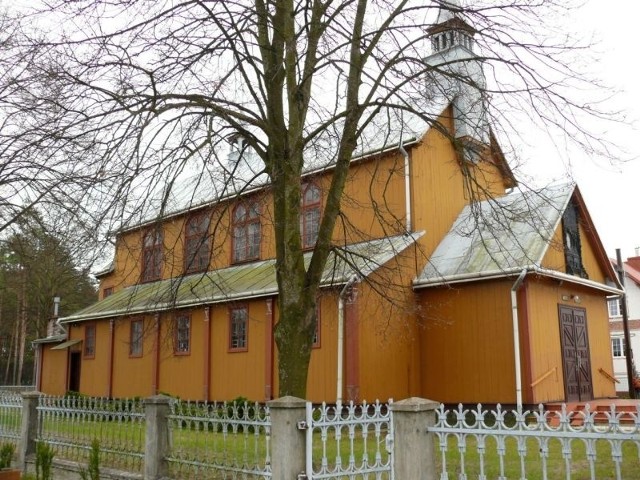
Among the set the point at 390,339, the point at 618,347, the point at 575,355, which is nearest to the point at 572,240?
the point at 575,355

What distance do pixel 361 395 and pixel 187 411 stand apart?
777 centimetres

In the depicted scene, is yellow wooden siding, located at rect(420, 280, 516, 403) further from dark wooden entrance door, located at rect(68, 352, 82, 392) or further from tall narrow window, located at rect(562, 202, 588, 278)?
dark wooden entrance door, located at rect(68, 352, 82, 392)

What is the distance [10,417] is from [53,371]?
17.8 m

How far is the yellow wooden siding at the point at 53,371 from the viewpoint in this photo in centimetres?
2908

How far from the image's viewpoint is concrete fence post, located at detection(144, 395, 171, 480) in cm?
905

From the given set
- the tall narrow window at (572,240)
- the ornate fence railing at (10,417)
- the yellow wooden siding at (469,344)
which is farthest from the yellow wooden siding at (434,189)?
the ornate fence railing at (10,417)

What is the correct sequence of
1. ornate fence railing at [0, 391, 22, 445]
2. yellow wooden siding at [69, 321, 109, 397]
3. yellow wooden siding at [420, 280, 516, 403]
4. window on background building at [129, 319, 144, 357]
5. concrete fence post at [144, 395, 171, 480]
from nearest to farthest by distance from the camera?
concrete fence post at [144, 395, 171, 480], ornate fence railing at [0, 391, 22, 445], yellow wooden siding at [420, 280, 516, 403], window on background building at [129, 319, 144, 357], yellow wooden siding at [69, 321, 109, 397]

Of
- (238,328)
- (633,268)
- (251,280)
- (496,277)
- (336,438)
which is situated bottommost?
(336,438)

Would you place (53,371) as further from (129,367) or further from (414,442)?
(414,442)

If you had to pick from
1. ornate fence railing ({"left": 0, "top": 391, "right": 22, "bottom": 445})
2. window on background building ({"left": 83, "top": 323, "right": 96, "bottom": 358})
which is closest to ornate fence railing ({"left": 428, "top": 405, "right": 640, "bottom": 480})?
ornate fence railing ({"left": 0, "top": 391, "right": 22, "bottom": 445})

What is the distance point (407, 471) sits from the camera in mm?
6617

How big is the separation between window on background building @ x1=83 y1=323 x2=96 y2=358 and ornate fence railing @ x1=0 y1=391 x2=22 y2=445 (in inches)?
501

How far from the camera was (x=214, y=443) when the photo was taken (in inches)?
327

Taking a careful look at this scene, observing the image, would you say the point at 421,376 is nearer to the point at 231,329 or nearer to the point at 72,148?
the point at 231,329
